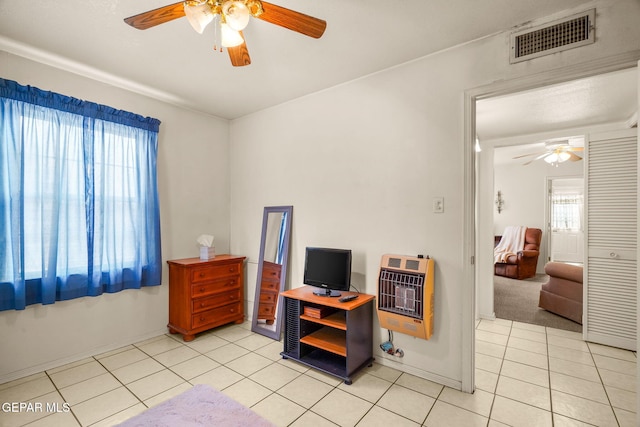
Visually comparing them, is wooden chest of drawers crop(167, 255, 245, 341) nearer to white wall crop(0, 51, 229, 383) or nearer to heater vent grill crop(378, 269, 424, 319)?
white wall crop(0, 51, 229, 383)

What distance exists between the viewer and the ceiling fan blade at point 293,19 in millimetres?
1558

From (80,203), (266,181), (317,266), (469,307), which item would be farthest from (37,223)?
(469,307)

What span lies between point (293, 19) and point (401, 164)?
147 cm

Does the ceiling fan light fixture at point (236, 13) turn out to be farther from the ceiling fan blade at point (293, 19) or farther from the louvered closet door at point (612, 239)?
the louvered closet door at point (612, 239)

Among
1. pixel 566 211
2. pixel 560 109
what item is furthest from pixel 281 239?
pixel 566 211

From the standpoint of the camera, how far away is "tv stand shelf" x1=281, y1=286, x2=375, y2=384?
2.45 metres

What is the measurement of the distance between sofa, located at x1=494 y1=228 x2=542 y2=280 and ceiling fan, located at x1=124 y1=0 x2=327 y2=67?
260 inches

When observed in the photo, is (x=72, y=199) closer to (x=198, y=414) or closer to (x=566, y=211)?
(x=198, y=414)

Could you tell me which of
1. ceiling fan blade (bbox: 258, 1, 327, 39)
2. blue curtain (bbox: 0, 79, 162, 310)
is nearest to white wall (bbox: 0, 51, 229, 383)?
blue curtain (bbox: 0, 79, 162, 310)

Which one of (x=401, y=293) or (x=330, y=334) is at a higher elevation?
(x=401, y=293)

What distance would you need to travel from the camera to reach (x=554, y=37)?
199 cm

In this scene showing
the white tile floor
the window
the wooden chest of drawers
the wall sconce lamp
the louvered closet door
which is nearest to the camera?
the white tile floor

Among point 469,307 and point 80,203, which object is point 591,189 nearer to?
point 469,307

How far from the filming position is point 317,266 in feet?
9.46
